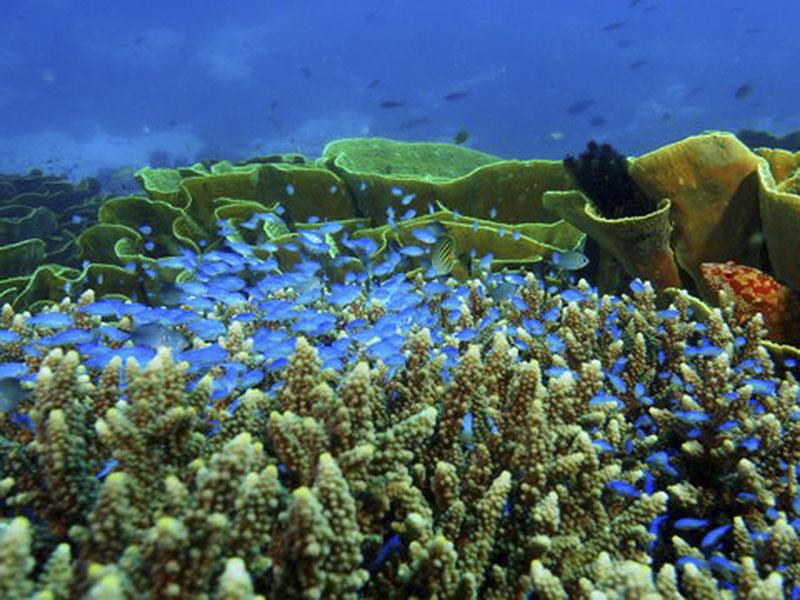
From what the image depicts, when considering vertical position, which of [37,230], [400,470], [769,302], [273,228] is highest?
[37,230]

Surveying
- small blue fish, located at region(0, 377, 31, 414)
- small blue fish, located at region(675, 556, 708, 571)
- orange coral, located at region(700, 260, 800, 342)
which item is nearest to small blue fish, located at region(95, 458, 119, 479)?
small blue fish, located at region(0, 377, 31, 414)

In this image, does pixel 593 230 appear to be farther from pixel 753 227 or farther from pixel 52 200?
pixel 52 200

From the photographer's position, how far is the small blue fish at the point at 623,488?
2408 mm

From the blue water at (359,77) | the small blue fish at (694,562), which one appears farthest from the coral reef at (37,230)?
the blue water at (359,77)

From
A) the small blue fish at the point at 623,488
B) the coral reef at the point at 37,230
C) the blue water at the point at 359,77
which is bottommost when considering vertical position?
the small blue fish at the point at 623,488

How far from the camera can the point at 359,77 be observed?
284 feet

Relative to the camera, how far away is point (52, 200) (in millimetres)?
10438

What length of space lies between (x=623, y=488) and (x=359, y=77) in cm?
9191

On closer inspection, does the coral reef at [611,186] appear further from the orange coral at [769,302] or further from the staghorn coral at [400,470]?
the staghorn coral at [400,470]

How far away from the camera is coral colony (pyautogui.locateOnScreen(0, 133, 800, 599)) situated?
5.11 ft

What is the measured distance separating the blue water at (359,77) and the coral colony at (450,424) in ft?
126

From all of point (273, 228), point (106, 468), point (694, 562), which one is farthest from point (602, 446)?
point (273, 228)

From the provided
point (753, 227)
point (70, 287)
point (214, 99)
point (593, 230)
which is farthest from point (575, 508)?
point (214, 99)

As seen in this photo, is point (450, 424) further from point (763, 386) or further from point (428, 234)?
point (428, 234)
